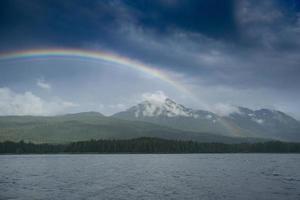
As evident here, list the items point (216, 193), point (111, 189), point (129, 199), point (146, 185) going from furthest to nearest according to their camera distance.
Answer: point (146, 185) < point (111, 189) < point (216, 193) < point (129, 199)

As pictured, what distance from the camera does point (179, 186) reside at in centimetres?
6919

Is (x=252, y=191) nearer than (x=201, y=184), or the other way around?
(x=252, y=191)

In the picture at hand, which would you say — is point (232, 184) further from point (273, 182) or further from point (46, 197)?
point (46, 197)

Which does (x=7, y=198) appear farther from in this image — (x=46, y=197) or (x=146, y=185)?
(x=146, y=185)

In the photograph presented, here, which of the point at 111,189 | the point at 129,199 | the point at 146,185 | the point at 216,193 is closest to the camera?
the point at 129,199

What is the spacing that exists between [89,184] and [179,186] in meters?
19.3

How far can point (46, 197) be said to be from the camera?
56250 millimetres

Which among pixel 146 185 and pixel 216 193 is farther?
pixel 146 185

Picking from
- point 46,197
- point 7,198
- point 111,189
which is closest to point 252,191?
point 111,189

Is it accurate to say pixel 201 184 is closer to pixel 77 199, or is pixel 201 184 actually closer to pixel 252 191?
pixel 252 191

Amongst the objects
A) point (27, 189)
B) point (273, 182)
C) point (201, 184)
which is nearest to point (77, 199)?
point (27, 189)

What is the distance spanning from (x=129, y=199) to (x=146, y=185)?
17276mm

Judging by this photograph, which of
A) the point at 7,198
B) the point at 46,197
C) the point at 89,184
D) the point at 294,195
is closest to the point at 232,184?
the point at 294,195

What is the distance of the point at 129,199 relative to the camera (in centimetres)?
5422
